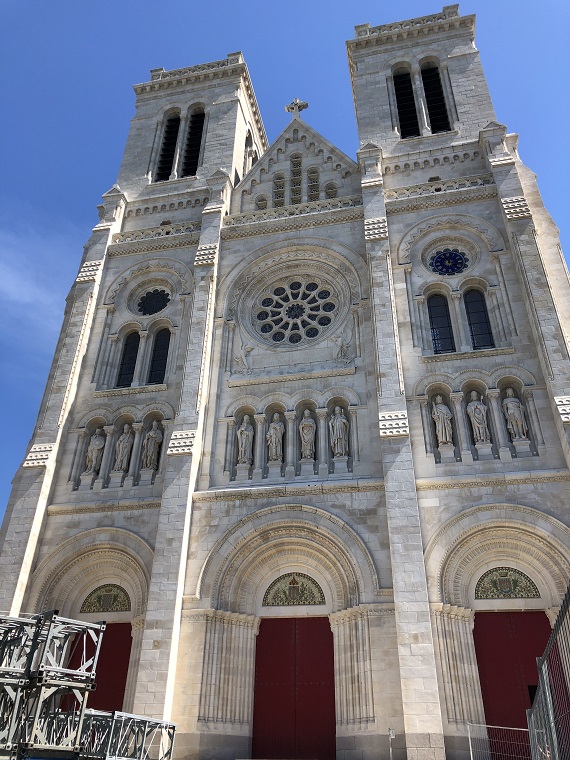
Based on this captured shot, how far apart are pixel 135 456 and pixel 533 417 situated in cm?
1147

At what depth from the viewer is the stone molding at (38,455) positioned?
1888 centimetres

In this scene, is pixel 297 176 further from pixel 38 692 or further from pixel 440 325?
pixel 38 692

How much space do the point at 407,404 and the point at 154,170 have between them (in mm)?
17027

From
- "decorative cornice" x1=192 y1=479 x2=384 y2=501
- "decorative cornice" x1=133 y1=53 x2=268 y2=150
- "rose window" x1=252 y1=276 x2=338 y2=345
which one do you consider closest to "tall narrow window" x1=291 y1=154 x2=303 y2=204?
"rose window" x1=252 y1=276 x2=338 y2=345

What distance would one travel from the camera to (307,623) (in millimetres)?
16391

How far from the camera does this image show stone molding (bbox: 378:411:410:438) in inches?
666

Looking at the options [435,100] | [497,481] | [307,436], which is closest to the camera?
[497,481]

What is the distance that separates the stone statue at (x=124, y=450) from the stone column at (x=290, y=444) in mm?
4917

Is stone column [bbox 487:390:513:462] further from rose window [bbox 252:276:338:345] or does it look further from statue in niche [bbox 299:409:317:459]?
rose window [bbox 252:276:338:345]

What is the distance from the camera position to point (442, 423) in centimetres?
1755

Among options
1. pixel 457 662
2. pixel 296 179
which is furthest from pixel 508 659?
pixel 296 179

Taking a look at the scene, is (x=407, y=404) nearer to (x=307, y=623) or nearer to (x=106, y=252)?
(x=307, y=623)

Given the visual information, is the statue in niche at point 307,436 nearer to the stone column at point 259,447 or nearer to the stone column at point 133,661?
the stone column at point 259,447

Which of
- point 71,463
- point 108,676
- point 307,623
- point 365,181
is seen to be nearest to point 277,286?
point 365,181
